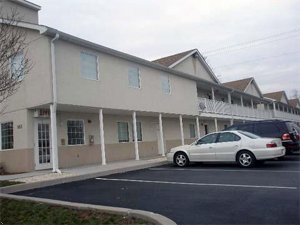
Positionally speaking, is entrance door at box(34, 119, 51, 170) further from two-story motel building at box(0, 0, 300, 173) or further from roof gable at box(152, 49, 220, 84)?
roof gable at box(152, 49, 220, 84)

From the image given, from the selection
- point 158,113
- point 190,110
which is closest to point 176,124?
point 190,110

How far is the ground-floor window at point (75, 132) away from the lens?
17.2m

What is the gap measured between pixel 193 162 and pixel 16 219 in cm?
1015

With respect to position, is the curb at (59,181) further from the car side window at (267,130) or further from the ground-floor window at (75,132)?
the car side window at (267,130)

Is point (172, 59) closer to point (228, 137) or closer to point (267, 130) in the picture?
point (267, 130)

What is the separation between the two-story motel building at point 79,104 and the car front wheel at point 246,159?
6.07m

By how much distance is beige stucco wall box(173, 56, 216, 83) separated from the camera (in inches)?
1148

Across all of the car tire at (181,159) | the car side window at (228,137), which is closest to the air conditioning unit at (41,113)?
the car tire at (181,159)

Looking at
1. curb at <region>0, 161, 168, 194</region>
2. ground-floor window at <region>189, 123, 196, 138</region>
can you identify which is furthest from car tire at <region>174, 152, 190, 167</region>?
→ ground-floor window at <region>189, 123, 196, 138</region>

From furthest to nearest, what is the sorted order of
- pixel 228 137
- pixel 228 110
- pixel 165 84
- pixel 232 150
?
pixel 228 110, pixel 165 84, pixel 228 137, pixel 232 150

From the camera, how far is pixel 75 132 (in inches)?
691

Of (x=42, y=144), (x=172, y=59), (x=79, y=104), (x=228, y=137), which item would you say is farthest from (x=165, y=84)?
(x=42, y=144)

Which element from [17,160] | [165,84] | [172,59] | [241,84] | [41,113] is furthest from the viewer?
[241,84]

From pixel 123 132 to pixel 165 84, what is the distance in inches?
173
